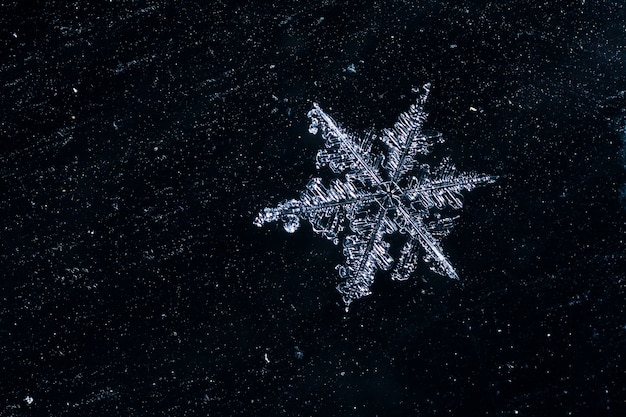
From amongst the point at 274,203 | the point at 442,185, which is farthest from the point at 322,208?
the point at 442,185

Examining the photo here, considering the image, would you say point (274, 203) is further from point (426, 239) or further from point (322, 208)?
point (426, 239)

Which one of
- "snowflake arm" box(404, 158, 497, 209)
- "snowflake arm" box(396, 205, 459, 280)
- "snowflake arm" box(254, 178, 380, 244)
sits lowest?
"snowflake arm" box(396, 205, 459, 280)

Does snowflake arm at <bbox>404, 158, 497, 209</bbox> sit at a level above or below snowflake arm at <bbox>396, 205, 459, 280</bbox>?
above

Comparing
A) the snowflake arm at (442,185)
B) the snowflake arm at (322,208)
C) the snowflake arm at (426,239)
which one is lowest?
the snowflake arm at (426,239)

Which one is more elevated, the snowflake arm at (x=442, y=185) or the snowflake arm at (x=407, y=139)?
the snowflake arm at (x=407, y=139)
